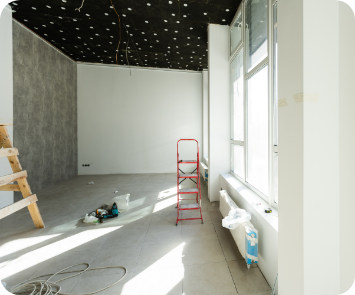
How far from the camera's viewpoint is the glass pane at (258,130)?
227 centimetres

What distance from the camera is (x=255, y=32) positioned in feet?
8.42

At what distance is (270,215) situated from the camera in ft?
5.86

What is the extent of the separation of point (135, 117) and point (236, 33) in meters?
4.36

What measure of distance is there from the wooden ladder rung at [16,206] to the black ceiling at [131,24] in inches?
145

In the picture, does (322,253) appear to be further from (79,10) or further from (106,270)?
(79,10)

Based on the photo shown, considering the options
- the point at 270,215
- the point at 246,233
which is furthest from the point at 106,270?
the point at 270,215

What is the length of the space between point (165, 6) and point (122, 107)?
3.89m

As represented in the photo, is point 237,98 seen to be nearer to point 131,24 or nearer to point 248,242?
point 248,242

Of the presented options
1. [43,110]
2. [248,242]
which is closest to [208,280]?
[248,242]

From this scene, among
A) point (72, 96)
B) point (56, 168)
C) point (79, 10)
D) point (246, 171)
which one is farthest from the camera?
point (72, 96)

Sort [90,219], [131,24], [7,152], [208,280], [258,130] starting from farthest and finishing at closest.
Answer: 1. [131,24]
2. [90,219]
3. [258,130]
4. [7,152]
5. [208,280]

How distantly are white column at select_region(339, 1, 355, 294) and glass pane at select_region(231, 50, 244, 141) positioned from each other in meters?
1.94

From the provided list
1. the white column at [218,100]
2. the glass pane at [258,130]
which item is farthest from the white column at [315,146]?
the white column at [218,100]

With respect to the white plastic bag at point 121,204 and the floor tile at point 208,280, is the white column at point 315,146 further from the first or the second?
the white plastic bag at point 121,204
